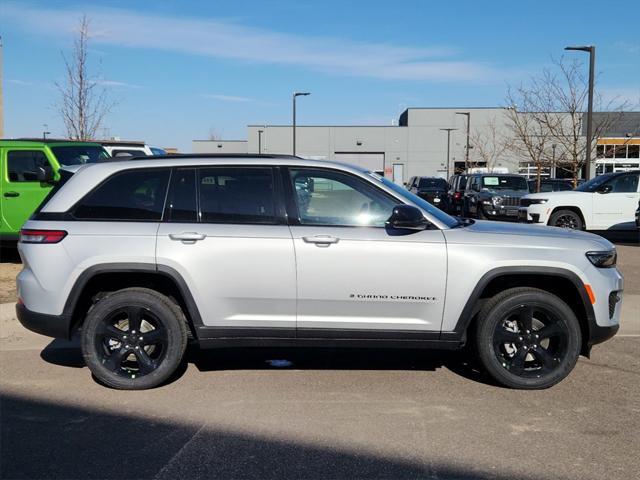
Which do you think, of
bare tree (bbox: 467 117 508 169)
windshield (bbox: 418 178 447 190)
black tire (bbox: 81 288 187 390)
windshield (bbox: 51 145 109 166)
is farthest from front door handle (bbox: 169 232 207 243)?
bare tree (bbox: 467 117 508 169)

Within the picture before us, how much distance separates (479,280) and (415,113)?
65311mm

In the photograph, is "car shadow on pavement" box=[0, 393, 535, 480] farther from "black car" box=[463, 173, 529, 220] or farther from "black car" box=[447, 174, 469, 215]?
"black car" box=[447, 174, 469, 215]

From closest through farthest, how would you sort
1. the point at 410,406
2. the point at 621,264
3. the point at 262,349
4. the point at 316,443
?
the point at 316,443 < the point at 410,406 < the point at 262,349 < the point at 621,264

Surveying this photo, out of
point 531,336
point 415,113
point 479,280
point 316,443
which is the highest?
point 415,113

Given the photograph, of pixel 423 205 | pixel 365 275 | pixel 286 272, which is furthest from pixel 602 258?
pixel 286 272

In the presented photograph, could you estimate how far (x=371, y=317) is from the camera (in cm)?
500

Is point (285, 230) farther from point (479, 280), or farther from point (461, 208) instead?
point (461, 208)

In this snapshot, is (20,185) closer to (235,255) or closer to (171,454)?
(235,255)

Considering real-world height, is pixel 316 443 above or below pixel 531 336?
below

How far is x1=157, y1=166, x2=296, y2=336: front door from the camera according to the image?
16.3 feet

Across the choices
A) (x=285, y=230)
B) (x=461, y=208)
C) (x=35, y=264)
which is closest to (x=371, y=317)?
(x=285, y=230)

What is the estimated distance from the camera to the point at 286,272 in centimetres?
495

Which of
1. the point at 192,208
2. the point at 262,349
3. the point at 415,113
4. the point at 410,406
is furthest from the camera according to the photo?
the point at 415,113

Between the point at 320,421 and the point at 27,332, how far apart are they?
4.13 metres
